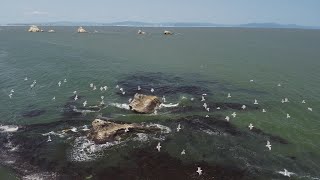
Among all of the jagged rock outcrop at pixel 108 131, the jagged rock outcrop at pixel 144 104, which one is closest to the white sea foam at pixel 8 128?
the jagged rock outcrop at pixel 108 131

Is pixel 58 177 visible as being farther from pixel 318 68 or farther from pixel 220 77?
pixel 318 68

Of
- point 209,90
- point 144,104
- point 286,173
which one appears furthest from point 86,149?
point 209,90

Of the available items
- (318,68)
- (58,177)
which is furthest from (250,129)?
(318,68)

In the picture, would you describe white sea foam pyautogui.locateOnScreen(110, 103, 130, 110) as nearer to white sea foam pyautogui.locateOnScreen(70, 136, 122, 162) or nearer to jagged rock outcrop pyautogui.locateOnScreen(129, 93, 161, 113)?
jagged rock outcrop pyautogui.locateOnScreen(129, 93, 161, 113)

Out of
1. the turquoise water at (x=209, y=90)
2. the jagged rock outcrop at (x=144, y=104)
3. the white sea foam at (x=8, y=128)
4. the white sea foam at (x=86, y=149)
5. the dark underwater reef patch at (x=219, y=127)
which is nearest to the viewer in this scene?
the white sea foam at (x=86, y=149)

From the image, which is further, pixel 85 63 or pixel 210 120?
pixel 85 63

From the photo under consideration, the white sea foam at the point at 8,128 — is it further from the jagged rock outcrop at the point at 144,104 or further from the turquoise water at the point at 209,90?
the jagged rock outcrop at the point at 144,104
